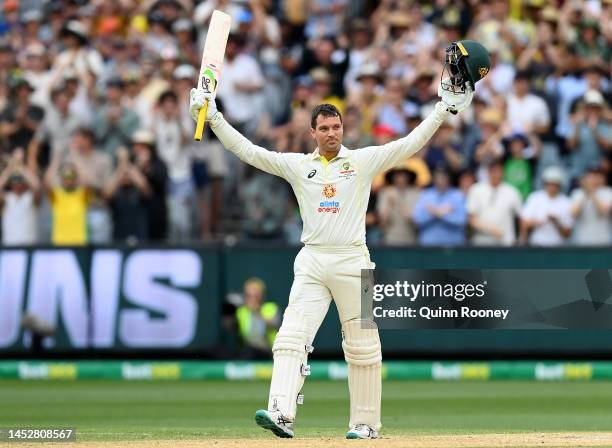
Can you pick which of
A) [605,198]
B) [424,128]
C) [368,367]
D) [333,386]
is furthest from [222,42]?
[605,198]

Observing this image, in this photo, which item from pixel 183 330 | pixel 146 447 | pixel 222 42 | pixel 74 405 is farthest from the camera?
pixel 183 330

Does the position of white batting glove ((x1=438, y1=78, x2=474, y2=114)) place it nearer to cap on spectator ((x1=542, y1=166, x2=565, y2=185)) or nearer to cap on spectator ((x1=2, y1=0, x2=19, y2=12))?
cap on spectator ((x1=542, y1=166, x2=565, y2=185))

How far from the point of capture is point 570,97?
17.3 metres

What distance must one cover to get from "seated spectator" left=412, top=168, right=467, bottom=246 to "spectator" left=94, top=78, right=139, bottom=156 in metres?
3.63

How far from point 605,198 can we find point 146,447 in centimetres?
846

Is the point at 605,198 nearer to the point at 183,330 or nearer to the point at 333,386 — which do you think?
the point at 333,386

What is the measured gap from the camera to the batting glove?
941 cm

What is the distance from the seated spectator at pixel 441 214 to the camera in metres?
16.2

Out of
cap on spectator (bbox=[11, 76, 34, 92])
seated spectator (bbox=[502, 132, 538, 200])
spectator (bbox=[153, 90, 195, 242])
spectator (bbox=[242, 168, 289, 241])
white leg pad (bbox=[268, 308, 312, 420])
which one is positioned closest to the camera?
white leg pad (bbox=[268, 308, 312, 420])

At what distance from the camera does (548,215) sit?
16.3m

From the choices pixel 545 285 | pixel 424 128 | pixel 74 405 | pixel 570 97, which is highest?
pixel 570 97

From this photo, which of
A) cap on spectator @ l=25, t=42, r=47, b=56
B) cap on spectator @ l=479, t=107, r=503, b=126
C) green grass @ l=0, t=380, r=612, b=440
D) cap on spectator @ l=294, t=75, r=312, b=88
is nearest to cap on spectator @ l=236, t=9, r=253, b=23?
cap on spectator @ l=294, t=75, r=312, b=88

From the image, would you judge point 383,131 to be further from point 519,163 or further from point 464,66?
point 464,66

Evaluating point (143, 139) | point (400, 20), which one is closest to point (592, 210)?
point (400, 20)
